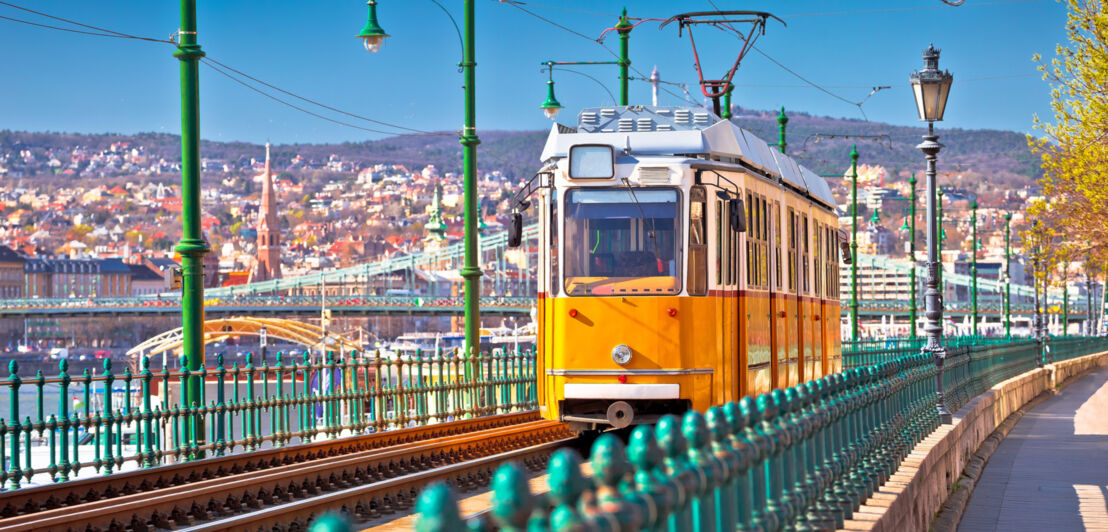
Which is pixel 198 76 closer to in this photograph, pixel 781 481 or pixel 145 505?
pixel 145 505

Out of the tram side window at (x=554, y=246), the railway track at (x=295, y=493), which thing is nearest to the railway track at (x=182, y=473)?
the railway track at (x=295, y=493)

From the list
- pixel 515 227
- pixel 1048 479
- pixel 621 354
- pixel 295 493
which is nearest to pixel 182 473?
pixel 295 493

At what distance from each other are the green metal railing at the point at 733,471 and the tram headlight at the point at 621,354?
3.48 m

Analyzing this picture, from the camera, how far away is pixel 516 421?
19.4m

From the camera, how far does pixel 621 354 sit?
14156 millimetres

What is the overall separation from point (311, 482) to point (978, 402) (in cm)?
1045

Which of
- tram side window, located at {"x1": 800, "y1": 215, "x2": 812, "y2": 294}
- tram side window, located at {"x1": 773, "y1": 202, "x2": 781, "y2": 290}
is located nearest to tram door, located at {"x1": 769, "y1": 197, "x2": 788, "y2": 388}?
tram side window, located at {"x1": 773, "y1": 202, "x2": 781, "y2": 290}

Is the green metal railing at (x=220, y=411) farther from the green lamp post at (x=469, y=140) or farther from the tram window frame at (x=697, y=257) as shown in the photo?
the tram window frame at (x=697, y=257)

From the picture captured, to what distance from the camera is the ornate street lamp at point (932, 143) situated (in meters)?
16.5

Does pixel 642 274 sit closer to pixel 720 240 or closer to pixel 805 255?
pixel 720 240

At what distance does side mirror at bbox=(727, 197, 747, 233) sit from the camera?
13500 millimetres

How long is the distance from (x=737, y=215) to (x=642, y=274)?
3.55 feet

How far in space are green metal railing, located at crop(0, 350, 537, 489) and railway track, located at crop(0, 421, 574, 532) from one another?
715 millimetres

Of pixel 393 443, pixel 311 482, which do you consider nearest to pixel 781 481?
pixel 311 482
